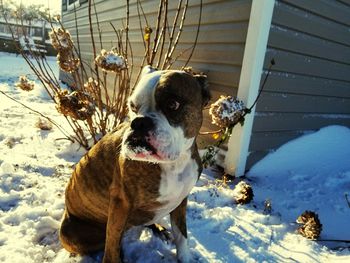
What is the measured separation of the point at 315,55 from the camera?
443 centimetres

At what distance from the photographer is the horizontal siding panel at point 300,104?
4039 millimetres

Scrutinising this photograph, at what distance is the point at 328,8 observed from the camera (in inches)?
170

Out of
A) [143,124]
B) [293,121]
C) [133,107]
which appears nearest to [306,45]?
[293,121]

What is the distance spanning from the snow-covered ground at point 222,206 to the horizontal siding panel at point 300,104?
12.9 inches

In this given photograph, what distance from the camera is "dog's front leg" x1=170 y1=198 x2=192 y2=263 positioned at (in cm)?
234

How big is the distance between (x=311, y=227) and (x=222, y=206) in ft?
2.67

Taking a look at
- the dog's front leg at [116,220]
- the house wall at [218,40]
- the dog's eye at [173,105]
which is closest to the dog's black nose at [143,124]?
the dog's eye at [173,105]

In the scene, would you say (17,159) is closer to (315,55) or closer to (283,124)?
(283,124)

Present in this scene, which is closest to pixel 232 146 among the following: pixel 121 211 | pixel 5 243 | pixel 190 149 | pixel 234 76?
pixel 234 76

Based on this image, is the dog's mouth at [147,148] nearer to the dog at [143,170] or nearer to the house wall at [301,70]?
the dog at [143,170]

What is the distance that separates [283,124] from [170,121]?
2.98 m

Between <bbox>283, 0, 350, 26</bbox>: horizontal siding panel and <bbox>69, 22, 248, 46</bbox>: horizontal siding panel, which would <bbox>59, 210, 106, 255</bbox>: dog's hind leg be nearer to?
<bbox>69, 22, 248, 46</bbox>: horizontal siding panel

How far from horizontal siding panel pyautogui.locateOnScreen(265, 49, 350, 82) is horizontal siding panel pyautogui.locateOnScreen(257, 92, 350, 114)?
1.02 ft

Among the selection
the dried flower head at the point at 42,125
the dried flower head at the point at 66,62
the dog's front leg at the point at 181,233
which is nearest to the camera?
the dog's front leg at the point at 181,233
